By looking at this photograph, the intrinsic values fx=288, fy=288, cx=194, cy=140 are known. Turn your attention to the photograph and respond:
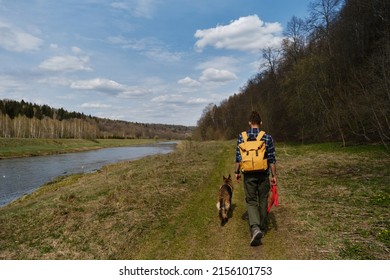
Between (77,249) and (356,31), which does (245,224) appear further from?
(356,31)

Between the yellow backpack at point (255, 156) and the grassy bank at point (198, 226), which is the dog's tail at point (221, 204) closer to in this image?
the grassy bank at point (198, 226)

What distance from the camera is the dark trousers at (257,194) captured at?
6633 millimetres

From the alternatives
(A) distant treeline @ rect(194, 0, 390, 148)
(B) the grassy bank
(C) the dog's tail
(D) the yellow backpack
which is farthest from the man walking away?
(A) distant treeline @ rect(194, 0, 390, 148)

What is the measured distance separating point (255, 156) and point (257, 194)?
3.68 ft

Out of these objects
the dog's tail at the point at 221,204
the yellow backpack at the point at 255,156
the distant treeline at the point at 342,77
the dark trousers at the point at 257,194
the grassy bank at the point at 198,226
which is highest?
the distant treeline at the point at 342,77

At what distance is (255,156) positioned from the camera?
20.9 feet

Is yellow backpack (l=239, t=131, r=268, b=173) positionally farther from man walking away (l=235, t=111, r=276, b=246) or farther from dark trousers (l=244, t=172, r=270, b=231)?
dark trousers (l=244, t=172, r=270, b=231)

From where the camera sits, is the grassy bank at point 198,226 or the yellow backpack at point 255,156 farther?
the yellow backpack at point 255,156

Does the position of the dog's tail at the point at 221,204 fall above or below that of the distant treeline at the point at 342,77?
below

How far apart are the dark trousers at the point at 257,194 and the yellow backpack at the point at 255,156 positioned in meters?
0.27

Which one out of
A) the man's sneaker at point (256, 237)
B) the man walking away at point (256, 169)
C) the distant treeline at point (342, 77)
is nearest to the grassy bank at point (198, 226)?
the man's sneaker at point (256, 237)

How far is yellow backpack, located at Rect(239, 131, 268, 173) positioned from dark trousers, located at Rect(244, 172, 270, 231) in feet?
0.90

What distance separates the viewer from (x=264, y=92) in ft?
208
